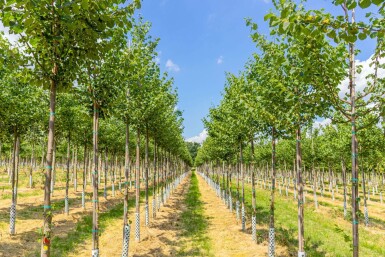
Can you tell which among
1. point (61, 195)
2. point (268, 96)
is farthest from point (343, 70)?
point (61, 195)

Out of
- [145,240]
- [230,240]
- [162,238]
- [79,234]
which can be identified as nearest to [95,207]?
[145,240]

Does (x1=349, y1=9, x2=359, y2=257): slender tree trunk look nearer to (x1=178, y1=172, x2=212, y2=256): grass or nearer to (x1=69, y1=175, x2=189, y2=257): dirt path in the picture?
(x1=178, y1=172, x2=212, y2=256): grass

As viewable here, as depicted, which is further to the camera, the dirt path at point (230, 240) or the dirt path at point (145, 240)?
the dirt path at point (230, 240)

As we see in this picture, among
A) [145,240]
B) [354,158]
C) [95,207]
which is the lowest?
[145,240]

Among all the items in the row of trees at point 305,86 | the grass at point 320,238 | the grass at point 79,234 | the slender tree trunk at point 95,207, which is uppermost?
the row of trees at point 305,86

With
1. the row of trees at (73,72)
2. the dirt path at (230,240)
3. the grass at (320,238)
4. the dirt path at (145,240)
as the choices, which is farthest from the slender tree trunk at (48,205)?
the dirt path at (230,240)

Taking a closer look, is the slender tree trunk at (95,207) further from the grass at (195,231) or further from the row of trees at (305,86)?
the grass at (195,231)

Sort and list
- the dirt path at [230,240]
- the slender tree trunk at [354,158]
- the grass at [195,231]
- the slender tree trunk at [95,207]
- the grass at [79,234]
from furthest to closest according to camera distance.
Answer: the grass at [195,231] < the dirt path at [230,240] < the grass at [79,234] < the slender tree trunk at [95,207] < the slender tree trunk at [354,158]

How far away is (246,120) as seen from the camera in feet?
54.7

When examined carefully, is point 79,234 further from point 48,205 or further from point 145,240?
point 48,205

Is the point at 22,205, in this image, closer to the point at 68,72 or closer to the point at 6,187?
the point at 6,187

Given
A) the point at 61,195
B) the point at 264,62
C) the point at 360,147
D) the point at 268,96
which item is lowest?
the point at 61,195

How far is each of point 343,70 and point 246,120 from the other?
9619 mm

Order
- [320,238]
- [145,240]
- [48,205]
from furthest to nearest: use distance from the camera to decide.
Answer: [320,238] < [145,240] < [48,205]
